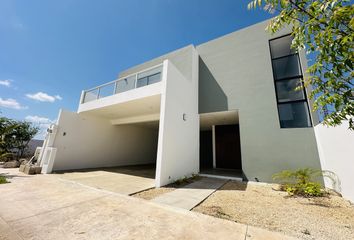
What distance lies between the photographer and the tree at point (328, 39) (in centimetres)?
143

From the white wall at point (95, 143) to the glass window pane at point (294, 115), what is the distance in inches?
422

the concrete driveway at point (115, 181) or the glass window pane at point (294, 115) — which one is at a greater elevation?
the glass window pane at point (294, 115)

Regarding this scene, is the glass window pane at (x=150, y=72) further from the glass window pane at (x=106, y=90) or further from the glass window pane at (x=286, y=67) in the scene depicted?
the glass window pane at (x=286, y=67)

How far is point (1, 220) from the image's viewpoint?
2.49m

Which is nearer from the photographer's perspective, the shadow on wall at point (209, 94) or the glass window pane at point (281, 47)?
the glass window pane at point (281, 47)

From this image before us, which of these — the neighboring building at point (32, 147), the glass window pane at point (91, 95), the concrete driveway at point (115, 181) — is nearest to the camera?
the concrete driveway at point (115, 181)

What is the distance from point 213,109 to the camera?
8.06 m

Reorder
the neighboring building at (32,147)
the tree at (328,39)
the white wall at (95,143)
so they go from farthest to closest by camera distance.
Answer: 1. the neighboring building at (32,147)
2. the white wall at (95,143)
3. the tree at (328,39)

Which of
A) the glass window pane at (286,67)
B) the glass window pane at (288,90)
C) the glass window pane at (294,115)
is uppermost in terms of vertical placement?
the glass window pane at (286,67)

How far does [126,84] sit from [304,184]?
28.2 feet

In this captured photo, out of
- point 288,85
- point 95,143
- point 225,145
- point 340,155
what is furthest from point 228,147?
point 95,143

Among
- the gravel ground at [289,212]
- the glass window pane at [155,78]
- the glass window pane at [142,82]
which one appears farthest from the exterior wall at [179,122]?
the gravel ground at [289,212]

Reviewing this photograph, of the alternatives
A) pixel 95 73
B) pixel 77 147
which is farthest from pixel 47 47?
pixel 77 147

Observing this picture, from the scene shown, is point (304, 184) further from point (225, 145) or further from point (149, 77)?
point (149, 77)
